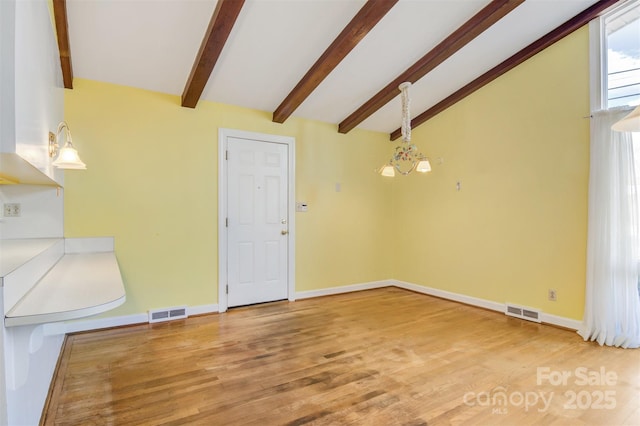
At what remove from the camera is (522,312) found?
3715mm

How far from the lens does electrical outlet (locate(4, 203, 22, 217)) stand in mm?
2578

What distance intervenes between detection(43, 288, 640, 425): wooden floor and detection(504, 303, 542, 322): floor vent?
0.37 feet

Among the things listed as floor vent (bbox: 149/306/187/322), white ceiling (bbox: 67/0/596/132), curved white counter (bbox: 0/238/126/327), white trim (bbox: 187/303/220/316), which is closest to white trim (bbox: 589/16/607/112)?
white ceiling (bbox: 67/0/596/132)

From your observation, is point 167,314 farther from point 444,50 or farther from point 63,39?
point 444,50

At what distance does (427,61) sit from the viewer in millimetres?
3510

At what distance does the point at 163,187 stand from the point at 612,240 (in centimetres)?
A: 453

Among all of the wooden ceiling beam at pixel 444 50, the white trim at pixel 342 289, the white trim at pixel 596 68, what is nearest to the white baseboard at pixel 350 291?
the white trim at pixel 342 289

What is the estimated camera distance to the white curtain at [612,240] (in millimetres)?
2893

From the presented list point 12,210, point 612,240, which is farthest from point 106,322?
point 612,240

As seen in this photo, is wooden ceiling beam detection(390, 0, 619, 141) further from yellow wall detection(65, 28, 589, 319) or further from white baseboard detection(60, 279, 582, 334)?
white baseboard detection(60, 279, 582, 334)

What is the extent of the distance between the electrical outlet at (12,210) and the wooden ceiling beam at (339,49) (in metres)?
2.75

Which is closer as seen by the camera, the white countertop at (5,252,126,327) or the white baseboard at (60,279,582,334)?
the white countertop at (5,252,126,327)

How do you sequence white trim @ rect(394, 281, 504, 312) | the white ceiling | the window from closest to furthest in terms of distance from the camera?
the white ceiling
the window
white trim @ rect(394, 281, 504, 312)

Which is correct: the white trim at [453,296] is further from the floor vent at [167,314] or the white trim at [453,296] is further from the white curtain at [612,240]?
the floor vent at [167,314]
